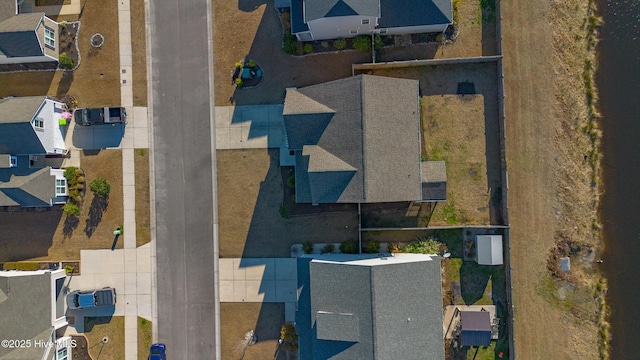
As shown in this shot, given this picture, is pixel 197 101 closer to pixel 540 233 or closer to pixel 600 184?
pixel 540 233

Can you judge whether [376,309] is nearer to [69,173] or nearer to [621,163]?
[621,163]

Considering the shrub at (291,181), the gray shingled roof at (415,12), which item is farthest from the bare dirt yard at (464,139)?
the shrub at (291,181)

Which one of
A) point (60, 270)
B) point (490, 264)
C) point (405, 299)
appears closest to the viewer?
point (405, 299)

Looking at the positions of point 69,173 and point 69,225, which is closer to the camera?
point 69,173

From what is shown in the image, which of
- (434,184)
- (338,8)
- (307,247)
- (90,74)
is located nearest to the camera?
(338,8)

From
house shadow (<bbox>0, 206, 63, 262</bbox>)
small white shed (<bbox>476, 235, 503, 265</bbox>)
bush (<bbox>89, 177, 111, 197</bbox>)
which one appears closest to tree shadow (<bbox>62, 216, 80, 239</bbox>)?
house shadow (<bbox>0, 206, 63, 262</bbox>)

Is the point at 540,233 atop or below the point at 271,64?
below

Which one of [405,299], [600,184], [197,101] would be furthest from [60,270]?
[600,184]

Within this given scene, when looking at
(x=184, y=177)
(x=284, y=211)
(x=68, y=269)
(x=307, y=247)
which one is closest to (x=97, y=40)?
(x=184, y=177)
